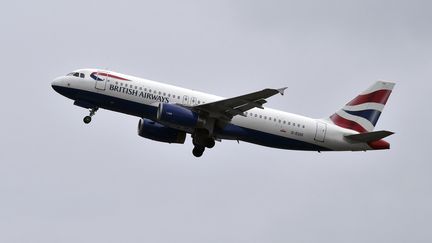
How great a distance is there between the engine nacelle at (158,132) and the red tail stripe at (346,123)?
10406mm

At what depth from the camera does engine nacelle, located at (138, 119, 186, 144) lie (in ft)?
199

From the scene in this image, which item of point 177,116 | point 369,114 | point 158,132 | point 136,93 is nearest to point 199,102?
point 177,116

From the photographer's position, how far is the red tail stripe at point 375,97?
63656mm

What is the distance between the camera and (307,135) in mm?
60031

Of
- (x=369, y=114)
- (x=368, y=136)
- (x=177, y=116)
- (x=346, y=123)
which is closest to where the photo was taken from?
(x=177, y=116)

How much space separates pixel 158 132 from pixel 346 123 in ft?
42.2

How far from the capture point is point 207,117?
57.7 metres

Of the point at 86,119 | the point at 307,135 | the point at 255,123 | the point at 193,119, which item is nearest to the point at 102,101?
the point at 86,119

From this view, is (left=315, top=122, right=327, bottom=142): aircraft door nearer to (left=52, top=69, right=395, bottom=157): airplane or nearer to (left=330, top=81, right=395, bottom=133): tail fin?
(left=52, top=69, right=395, bottom=157): airplane

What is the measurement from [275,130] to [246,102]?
176 inches

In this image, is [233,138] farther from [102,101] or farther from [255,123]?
[102,101]

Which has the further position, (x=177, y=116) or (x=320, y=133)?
(x=320, y=133)

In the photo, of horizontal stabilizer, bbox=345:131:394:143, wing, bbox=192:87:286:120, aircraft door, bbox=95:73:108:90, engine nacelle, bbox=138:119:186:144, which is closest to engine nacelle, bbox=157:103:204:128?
wing, bbox=192:87:286:120

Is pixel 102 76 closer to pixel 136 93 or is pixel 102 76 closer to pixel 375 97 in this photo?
pixel 136 93
